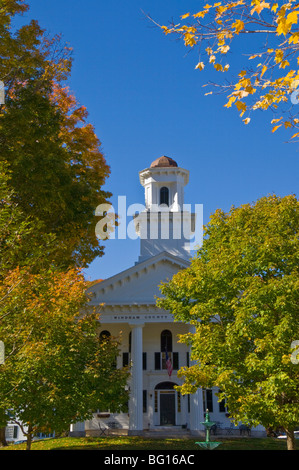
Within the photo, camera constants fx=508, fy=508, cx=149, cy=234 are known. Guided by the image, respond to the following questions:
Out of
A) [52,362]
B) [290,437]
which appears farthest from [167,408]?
[52,362]

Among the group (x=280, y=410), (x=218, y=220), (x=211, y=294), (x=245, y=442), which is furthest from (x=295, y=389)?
(x=245, y=442)

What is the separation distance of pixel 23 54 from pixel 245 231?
11218 mm

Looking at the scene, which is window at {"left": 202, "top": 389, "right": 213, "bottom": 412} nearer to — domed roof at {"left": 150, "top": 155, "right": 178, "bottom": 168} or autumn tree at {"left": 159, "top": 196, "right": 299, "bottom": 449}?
autumn tree at {"left": 159, "top": 196, "right": 299, "bottom": 449}

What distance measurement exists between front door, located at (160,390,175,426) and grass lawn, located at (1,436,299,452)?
229 inches

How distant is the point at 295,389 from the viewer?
16.8 m

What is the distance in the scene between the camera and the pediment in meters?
36.0

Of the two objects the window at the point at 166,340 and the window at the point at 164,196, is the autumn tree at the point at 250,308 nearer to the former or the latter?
the window at the point at 166,340

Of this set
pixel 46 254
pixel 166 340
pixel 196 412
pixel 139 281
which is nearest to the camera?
pixel 46 254

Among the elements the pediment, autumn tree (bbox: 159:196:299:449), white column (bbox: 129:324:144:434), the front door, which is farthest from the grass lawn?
the pediment

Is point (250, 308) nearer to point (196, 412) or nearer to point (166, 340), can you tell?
point (196, 412)

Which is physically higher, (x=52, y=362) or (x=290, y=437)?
(x=52, y=362)

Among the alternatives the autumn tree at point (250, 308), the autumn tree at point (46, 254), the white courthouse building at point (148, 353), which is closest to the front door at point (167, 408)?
the white courthouse building at point (148, 353)

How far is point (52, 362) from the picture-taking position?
18.0 meters

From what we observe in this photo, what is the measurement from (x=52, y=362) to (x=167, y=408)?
69.7 feet
